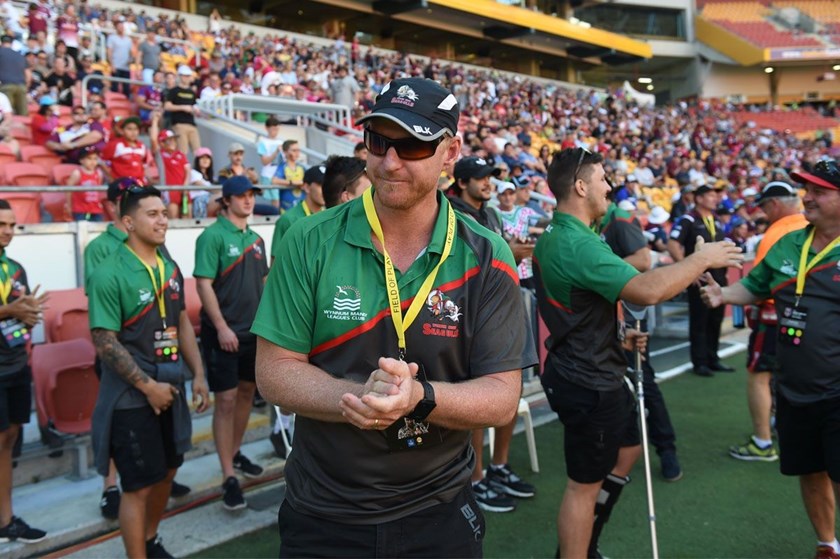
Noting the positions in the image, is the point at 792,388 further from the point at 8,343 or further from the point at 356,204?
the point at 8,343

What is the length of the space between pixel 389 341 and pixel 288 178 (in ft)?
29.0

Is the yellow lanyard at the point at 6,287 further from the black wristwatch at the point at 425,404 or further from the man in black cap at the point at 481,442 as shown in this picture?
the black wristwatch at the point at 425,404

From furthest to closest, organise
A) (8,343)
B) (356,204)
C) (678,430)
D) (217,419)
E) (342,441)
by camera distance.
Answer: (678,430), (217,419), (8,343), (356,204), (342,441)

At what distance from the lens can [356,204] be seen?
229 cm

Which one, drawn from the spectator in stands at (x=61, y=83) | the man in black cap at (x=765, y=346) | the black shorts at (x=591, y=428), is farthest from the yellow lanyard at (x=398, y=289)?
the spectator in stands at (x=61, y=83)

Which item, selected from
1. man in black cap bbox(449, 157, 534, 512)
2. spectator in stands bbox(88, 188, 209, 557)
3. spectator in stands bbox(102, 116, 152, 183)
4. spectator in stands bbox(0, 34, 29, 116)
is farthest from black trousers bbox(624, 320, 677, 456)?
spectator in stands bbox(0, 34, 29, 116)

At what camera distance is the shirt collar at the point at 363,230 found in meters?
2.16

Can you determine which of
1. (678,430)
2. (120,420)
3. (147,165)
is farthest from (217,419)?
(147,165)

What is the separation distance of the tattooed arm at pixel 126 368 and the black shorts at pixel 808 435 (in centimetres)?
338

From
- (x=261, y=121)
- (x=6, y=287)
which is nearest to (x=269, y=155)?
(x=261, y=121)

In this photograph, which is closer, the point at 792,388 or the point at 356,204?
the point at 356,204

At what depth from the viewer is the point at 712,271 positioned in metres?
8.83

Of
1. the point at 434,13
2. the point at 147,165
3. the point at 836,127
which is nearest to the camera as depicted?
the point at 147,165

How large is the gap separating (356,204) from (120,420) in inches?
91.1
